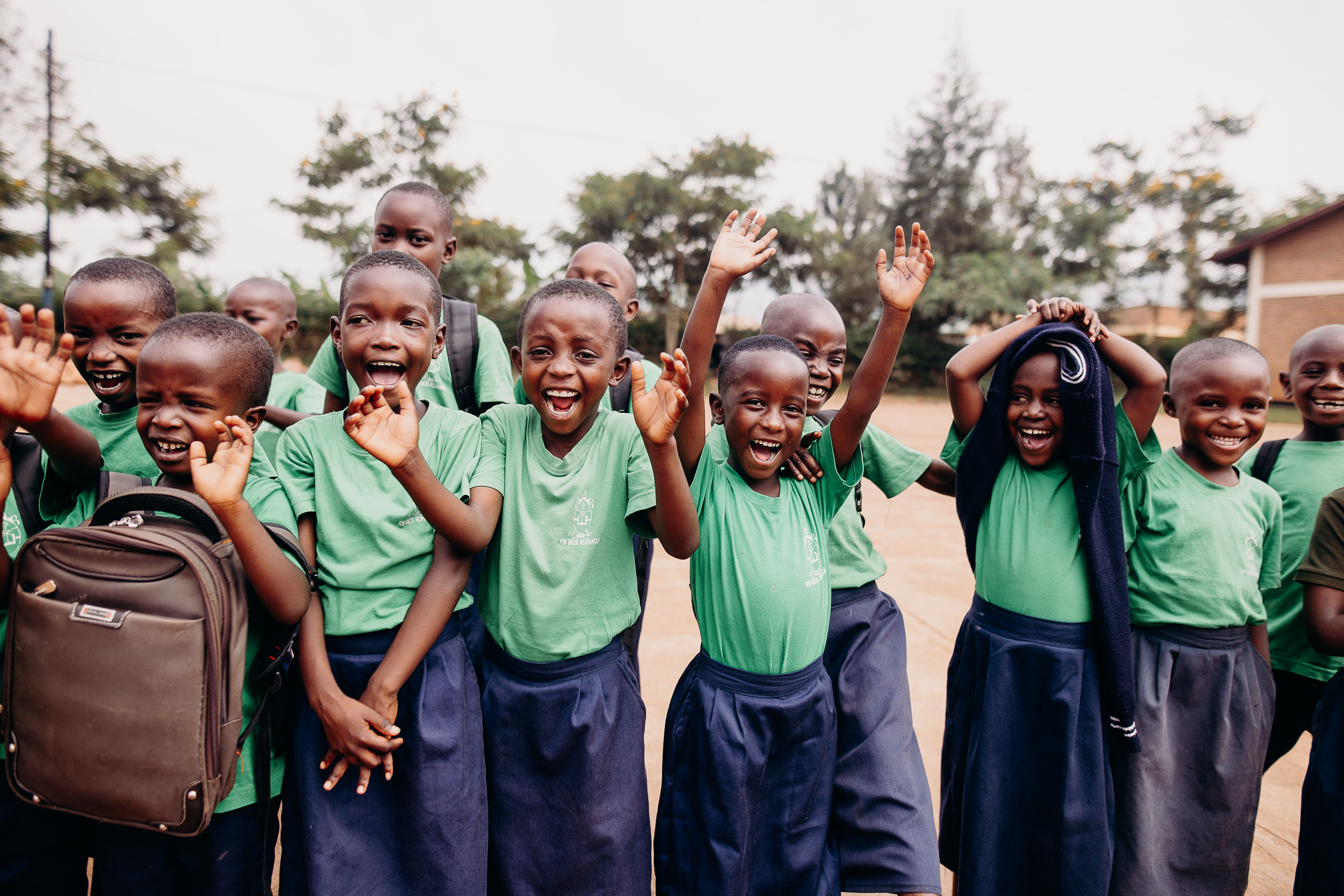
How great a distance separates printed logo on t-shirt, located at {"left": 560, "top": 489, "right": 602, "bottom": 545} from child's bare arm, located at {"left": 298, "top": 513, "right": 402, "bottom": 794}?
1.85 ft

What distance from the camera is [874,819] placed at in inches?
80.0

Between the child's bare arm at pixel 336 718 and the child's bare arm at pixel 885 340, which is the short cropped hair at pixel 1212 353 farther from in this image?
the child's bare arm at pixel 336 718

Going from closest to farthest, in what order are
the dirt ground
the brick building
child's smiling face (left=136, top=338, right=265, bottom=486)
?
child's smiling face (left=136, top=338, right=265, bottom=486), the dirt ground, the brick building

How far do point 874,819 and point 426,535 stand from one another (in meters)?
1.41

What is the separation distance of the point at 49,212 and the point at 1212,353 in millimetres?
20116

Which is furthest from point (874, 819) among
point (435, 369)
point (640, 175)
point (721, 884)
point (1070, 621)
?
point (640, 175)

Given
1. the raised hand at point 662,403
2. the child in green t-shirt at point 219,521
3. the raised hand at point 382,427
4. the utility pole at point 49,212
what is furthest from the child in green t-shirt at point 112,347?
the utility pole at point 49,212

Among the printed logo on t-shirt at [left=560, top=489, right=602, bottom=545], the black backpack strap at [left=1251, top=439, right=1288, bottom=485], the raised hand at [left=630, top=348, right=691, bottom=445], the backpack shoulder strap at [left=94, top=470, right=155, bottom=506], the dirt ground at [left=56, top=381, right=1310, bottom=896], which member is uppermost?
the raised hand at [left=630, top=348, right=691, bottom=445]

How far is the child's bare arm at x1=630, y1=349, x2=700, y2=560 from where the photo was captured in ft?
5.29

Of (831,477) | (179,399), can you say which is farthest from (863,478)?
(179,399)

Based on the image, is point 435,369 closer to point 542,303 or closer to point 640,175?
point 542,303

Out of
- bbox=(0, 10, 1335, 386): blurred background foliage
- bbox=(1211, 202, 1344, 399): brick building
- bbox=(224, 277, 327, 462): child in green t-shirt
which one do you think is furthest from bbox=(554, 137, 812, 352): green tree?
bbox=(224, 277, 327, 462): child in green t-shirt

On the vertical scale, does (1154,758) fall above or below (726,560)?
below

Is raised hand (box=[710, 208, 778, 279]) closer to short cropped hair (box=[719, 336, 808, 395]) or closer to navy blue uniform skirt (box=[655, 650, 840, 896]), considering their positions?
short cropped hair (box=[719, 336, 808, 395])
